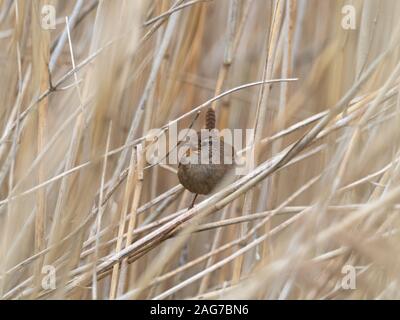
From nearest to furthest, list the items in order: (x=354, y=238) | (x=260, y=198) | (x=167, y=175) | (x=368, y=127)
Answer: (x=354, y=238)
(x=368, y=127)
(x=260, y=198)
(x=167, y=175)

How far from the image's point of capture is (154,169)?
60.4 inches

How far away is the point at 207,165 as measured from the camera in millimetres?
1289

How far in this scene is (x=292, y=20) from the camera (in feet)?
4.41

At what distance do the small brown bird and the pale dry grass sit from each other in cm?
6

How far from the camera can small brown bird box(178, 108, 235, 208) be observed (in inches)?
50.6

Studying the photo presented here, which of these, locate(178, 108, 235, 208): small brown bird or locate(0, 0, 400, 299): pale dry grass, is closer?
locate(0, 0, 400, 299): pale dry grass

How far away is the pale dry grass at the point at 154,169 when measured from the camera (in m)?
0.88

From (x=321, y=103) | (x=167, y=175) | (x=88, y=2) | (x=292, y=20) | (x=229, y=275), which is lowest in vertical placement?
(x=229, y=275)

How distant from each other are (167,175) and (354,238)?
1.23 m

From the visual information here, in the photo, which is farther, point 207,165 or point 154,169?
point 154,169

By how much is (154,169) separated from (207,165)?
0.28 meters

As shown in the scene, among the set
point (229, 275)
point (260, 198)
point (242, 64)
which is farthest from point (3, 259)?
point (242, 64)

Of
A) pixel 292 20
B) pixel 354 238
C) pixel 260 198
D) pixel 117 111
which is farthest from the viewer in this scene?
pixel 260 198
